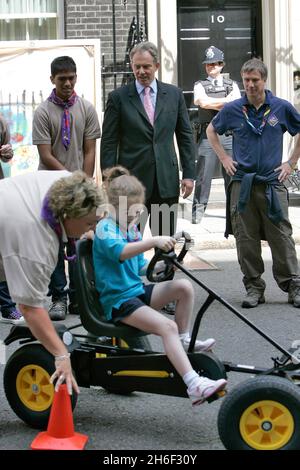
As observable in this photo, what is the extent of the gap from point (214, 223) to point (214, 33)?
3554 millimetres

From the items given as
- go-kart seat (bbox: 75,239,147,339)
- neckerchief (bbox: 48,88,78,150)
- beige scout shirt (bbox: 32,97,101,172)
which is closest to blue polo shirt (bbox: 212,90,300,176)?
beige scout shirt (bbox: 32,97,101,172)

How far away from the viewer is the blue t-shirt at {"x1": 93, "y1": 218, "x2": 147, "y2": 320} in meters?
4.73

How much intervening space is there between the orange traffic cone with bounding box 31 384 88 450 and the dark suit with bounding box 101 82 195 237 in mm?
3106

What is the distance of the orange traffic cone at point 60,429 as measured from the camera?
14.1ft

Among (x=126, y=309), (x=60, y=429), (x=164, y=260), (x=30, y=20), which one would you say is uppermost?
(x=30, y=20)

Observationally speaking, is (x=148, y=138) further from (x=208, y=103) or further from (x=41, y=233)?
(x=208, y=103)

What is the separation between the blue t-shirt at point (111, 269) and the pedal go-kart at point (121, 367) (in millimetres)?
58

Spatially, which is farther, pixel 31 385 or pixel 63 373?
pixel 31 385

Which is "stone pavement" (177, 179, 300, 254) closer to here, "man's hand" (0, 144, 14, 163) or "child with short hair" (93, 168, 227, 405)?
"man's hand" (0, 144, 14, 163)

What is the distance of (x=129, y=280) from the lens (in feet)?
15.9

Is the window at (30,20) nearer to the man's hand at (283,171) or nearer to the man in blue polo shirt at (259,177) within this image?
the man in blue polo shirt at (259,177)

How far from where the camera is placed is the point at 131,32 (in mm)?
12828

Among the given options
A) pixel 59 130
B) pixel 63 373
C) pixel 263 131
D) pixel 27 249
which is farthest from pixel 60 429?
pixel 263 131
